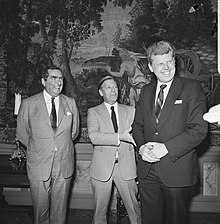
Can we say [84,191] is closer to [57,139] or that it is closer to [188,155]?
[57,139]

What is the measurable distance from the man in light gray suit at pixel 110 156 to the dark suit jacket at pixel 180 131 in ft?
4.06

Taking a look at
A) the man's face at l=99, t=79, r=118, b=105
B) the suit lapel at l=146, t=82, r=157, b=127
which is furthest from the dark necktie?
the suit lapel at l=146, t=82, r=157, b=127

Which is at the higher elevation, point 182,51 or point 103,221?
point 182,51

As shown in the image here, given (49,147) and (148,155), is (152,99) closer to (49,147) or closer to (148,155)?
(148,155)

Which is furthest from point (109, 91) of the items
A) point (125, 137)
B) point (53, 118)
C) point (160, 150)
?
point (160, 150)

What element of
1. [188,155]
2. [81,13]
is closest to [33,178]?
[188,155]

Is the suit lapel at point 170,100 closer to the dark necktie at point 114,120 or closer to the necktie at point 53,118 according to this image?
the dark necktie at point 114,120

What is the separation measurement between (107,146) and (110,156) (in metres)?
0.12

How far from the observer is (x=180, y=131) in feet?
→ 10.7

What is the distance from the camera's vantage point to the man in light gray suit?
4.59 m

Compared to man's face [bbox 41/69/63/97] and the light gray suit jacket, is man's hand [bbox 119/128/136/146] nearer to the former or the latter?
the light gray suit jacket

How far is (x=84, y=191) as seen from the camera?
6547mm

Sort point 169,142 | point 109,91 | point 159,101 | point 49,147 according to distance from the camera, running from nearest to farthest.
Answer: point 169,142 < point 159,101 < point 49,147 < point 109,91

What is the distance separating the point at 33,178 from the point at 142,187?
1597mm
